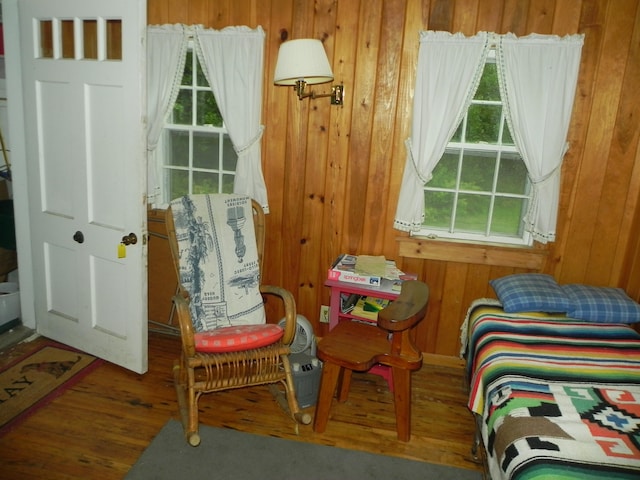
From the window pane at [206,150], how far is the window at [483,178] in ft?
4.67

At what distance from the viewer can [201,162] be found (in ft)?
10.9

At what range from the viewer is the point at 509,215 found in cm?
313

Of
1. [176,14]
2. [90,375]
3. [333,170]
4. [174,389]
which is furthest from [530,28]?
[90,375]

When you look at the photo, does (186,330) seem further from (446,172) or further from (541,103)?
(541,103)

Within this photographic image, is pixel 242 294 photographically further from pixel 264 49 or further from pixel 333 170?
pixel 264 49

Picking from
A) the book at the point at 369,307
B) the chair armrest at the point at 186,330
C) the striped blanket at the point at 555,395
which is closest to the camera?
the striped blanket at the point at 555,395

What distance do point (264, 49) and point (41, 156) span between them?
1.48 metres

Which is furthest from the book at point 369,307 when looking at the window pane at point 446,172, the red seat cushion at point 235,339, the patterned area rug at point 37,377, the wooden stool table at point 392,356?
the patterned area rug at point 37,377

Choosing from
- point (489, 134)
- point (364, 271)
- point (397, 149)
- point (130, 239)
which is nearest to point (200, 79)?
point (130, 239)

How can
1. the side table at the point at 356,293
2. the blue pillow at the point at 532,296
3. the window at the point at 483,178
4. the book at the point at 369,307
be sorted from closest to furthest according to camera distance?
the blue pillow at the point at 532,296 → the side table at the point at 356,293 → the book at the point at 369,307 → the window at the point at 483,178

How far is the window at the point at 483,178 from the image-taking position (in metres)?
2.95

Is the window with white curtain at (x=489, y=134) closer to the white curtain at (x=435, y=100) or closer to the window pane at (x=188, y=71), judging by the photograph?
the white curtain at (x=435, y=100)

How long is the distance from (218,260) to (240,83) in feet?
3.64

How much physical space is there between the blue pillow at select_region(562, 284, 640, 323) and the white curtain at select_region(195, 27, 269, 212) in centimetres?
197
